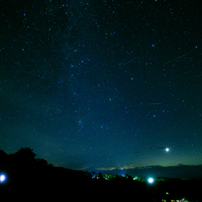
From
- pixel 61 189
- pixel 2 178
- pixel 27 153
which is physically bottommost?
pixel 61 189

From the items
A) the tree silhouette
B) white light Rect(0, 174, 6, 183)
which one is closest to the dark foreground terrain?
white light Rect(0, 174, 6, 183)

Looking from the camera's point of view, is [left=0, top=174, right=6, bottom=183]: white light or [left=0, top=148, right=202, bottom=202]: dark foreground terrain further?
[left=0, top=174, right=6, bottom=183]: white light

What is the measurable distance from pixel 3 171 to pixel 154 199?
477 inches

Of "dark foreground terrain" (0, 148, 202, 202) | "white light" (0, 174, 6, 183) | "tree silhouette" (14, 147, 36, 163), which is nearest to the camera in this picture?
"dark foreground terrain" (0, 148, 202, 202)

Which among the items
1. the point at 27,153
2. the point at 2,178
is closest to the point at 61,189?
the point at 2,178

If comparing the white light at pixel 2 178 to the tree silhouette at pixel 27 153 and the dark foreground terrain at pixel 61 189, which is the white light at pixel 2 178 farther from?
the tree silhouette at pixel 27 153

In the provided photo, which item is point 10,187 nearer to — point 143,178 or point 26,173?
point 26,173

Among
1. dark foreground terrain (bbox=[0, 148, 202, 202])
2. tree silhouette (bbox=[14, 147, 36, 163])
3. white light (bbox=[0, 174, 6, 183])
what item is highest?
tree silhouette (bbox=[14, 147, 36, 163])

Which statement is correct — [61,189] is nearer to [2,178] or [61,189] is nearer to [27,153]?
[2,178]

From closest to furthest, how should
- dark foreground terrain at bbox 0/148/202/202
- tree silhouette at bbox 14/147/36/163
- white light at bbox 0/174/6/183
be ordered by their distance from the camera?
dark foreground terrain at bbox 0/148/202/202 < white light at bbox 0/174/6/183 < tree silhouette at bbox 14/147/36/163

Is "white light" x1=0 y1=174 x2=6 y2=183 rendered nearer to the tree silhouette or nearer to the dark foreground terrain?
the dark foreground terrain

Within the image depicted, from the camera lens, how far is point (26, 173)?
389 inches

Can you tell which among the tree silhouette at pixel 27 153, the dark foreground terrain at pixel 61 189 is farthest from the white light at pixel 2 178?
the tree silhouette at pixel 27 153

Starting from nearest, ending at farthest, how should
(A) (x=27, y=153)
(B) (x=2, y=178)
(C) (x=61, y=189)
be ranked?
(C) (x=61, y=189) → (B) (x=2, y=178) → (A) (x=27, y=153)
